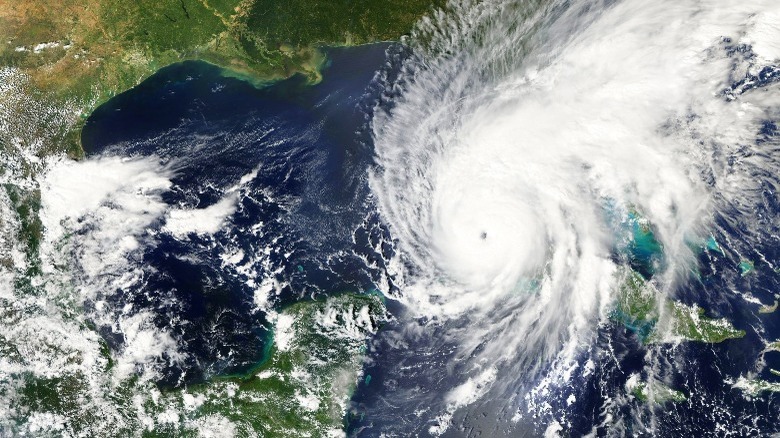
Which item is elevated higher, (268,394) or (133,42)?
(133,42)

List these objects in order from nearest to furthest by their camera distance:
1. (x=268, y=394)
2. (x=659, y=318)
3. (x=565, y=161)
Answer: (x=565, y=161)
(x=659, y=318)
(x=268, y=394)

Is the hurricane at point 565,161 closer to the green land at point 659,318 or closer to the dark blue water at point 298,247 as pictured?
the green land at point 659,318

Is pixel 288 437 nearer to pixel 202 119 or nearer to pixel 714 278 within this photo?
pixel 202 119

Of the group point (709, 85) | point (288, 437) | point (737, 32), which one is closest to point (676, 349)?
point (709, 85)

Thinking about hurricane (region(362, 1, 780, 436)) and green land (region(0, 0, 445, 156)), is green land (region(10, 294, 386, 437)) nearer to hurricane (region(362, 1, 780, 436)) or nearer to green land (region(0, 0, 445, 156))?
hurricane (region(362, 1, 780, 436))

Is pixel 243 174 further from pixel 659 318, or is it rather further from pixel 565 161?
pixel 659 318

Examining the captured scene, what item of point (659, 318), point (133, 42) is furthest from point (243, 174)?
point (659, 318)

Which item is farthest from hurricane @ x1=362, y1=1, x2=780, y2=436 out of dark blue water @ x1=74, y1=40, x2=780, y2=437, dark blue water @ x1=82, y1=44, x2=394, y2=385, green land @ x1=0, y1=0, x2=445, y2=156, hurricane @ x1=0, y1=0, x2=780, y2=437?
green land @ x1=0, y1=0, x2=445, y2=156

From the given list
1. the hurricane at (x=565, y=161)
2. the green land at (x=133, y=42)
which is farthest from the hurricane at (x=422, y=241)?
the green land at (x=133, y=42)
